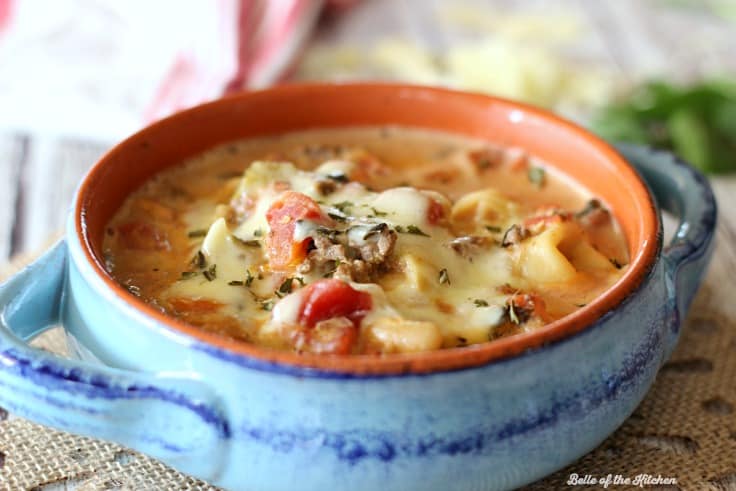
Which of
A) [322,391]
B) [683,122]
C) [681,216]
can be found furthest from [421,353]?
[683,122]

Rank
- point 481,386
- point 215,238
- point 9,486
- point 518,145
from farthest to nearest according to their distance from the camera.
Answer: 1. point 518,145
2. point 215,238
3. point 9,486
4. point 481,386

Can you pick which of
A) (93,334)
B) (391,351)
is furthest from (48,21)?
(391,351)

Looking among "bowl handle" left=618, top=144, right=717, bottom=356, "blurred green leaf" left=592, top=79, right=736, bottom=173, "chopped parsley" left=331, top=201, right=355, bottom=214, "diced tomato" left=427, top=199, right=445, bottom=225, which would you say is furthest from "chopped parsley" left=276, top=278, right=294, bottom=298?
"blurred green leaf" left=592, top=79, right=736, bottom=173

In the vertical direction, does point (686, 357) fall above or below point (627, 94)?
above

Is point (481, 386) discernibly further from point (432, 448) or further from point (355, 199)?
point (355, 199)

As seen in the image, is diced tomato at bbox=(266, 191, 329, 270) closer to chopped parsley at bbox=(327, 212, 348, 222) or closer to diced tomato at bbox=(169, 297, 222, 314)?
chopped parsley at bbox=(327, 212, 348, 222)

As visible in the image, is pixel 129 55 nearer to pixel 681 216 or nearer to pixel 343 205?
pixel 343 205
